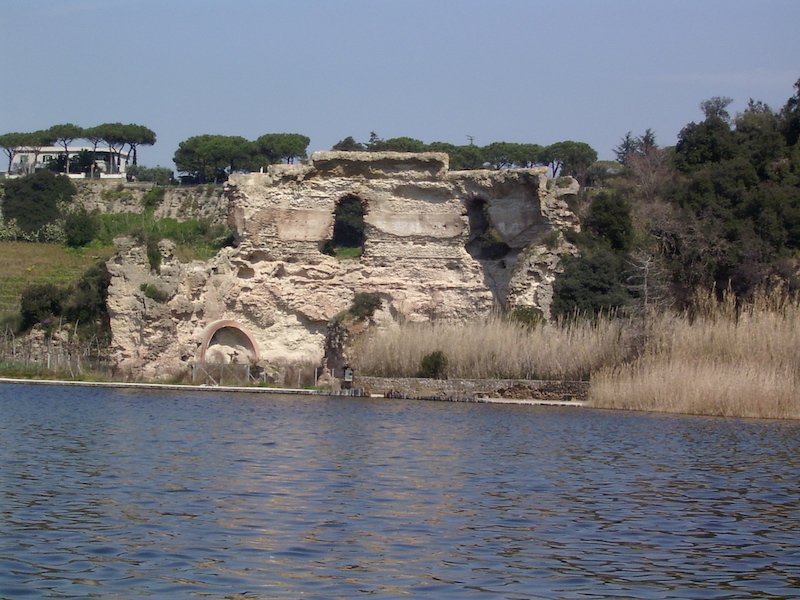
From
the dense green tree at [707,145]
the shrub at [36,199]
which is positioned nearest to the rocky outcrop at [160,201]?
the shrub at [36,199]

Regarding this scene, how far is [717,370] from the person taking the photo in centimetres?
2139

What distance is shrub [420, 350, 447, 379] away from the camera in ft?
86.0

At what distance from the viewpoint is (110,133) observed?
65875mm

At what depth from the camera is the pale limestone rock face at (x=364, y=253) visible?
3200 cm

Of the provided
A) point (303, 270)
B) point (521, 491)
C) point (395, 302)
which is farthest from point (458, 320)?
point (521, 491)

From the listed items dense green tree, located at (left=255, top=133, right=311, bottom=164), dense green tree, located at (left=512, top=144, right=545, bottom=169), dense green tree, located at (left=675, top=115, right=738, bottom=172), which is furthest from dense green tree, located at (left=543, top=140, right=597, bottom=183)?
dense green tree, located at (left=675, top=115, right=738, bottom=172)

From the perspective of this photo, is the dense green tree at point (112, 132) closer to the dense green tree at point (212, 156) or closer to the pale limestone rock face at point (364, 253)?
the dense green tree at point (212, 156)

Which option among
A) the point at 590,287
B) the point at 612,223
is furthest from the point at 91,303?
the point at 612,223

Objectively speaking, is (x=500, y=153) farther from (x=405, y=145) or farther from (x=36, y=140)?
(x=36, y=140)

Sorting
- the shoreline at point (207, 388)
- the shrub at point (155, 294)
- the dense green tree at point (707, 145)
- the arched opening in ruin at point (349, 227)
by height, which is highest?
the dense green tree at point (707, 145)

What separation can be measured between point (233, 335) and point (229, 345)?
37 centimetres

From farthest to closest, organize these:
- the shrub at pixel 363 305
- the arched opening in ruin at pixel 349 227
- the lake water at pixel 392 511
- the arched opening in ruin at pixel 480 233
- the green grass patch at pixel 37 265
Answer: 1. the arched opening in ruin at pixel 349 227
2. the green grass patch at pixel 37 265
3. the arched opening in ruin at pixel 480 233
4. the shrub at pixel 363 305
5. the lake water at pixel 392 511

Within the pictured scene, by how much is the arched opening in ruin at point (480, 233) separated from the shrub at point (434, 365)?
8.20 m

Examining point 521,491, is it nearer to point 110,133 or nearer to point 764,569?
point 764,569
